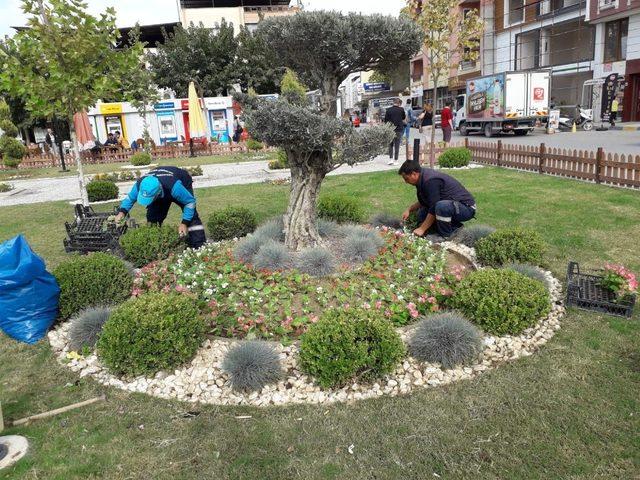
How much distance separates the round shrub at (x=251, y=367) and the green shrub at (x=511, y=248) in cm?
336

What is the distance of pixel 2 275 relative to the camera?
4.72 meters

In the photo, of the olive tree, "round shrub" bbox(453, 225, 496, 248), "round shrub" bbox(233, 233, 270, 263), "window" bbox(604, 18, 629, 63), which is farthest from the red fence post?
"window" bbox(604, 18, 629, 63)

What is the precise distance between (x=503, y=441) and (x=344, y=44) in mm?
4105

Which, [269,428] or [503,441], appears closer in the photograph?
[503,441]

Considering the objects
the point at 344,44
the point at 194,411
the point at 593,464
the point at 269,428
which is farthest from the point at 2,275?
the point at 593,464

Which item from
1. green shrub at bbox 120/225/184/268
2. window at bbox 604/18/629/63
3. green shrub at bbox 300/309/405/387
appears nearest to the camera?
green shrub at bbox 300/309/405/387

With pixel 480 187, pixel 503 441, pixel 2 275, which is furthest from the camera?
pixel 480 187

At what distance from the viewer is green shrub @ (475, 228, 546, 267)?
609cm

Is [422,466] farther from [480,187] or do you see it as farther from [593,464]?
[480,187]

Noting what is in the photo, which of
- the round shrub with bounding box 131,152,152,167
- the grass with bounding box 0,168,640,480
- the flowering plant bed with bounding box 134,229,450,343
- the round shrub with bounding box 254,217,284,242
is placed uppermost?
the round shrub with bounding box 131,152,152,167

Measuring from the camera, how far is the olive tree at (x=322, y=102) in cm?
512

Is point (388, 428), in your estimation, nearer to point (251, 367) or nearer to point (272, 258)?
point (251, 367)

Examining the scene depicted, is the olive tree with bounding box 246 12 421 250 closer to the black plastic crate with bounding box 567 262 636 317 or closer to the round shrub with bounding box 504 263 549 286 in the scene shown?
the round shrub with bounding box 504 263 549 286

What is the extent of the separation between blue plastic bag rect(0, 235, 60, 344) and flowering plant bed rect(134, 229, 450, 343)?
92 cm
